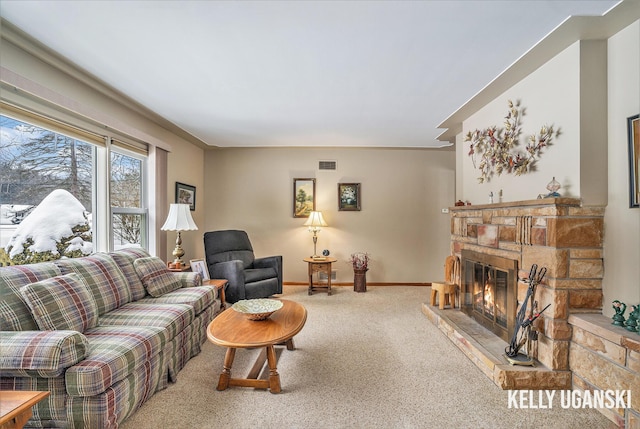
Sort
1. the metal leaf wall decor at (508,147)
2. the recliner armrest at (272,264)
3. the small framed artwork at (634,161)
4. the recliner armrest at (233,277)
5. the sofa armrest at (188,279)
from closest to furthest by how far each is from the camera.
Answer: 1. the small framed artwork at (634,161)
2. the metal leaf wall decor at (508,147)
3. the sofa armrest at (188,279)
4. the recliner armrest at (233,277)
5. the recliner armrest at (272,264)

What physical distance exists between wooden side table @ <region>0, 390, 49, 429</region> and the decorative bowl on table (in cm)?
120

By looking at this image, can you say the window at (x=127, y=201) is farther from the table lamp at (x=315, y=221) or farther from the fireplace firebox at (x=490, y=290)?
the fireplace firebox at (x=490, y=290)

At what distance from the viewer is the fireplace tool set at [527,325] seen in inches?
82.9

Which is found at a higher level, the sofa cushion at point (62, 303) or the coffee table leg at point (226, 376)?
the sofa cushion at point (62, 303)

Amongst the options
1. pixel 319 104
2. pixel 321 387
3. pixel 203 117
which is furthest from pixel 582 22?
pixel 203 117

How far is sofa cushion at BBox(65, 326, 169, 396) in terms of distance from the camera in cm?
152

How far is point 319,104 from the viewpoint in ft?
10.2

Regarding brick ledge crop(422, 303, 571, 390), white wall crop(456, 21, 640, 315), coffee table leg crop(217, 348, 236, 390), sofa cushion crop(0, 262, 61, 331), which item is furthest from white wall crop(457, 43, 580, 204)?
sofa cushion crop(0, 262, 61, 331)

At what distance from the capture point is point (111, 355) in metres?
1.64

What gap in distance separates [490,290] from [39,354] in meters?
3.33

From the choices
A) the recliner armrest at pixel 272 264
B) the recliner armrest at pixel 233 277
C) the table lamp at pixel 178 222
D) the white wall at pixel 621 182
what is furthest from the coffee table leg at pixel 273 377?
the white wall at pixel 621 182

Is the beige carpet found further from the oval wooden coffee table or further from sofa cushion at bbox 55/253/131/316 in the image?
sofa cushion at bbox 55/253/131/316

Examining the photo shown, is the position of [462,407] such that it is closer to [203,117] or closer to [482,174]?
[482,174]

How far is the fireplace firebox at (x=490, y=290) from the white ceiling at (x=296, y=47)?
1640mm
